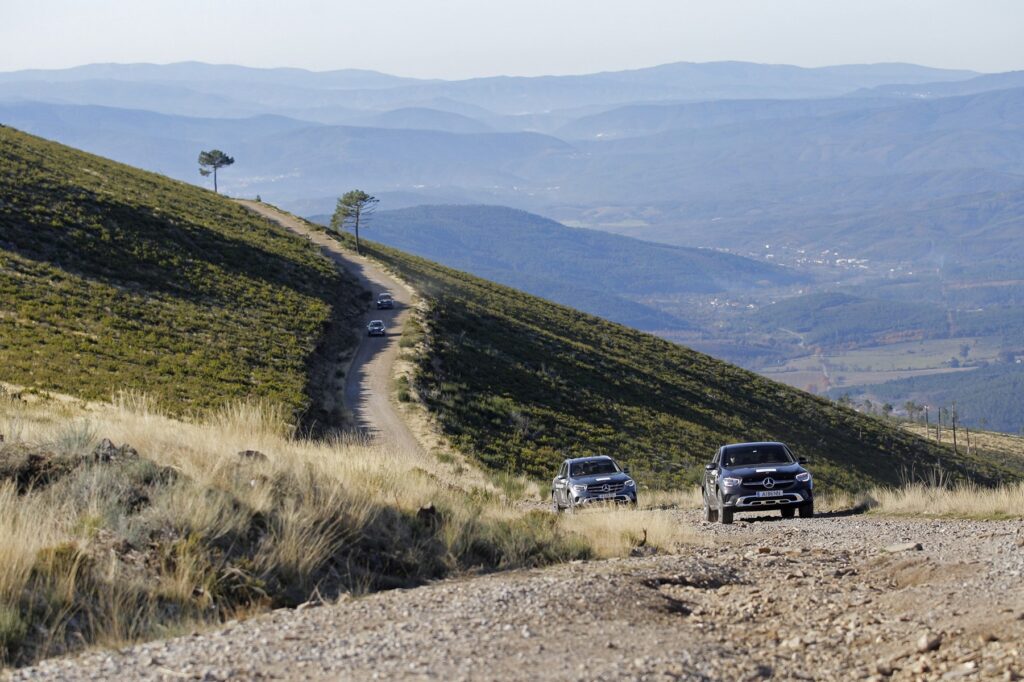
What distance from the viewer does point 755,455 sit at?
20.8 metres

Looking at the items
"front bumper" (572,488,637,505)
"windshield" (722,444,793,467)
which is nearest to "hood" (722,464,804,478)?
"windshield" (722,444,793,467)

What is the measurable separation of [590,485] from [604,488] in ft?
0.93

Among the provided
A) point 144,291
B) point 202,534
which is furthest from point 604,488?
point 144,291

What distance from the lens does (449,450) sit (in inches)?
1362

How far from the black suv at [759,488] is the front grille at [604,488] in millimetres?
3371

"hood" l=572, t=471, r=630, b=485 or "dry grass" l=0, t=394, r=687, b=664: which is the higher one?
"dry grass" l=0, t=394, r=687, b=664

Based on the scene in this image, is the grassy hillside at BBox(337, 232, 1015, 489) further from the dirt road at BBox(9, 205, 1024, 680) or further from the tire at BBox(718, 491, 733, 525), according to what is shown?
the dirt road at BBox(9, 205, 1024, 680)

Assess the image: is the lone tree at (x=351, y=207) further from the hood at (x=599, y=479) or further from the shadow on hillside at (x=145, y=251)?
the hood at (x=599, y=479)

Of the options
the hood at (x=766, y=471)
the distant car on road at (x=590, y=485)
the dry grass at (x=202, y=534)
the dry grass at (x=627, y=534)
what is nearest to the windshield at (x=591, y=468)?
the distant car on road at (x=590, y=485)

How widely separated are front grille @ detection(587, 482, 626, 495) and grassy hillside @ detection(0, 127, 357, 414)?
402 inches

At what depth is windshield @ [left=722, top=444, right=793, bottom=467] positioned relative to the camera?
2061 centimetres

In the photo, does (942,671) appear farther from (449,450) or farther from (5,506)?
(449,450)

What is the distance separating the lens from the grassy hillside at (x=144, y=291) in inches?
1358

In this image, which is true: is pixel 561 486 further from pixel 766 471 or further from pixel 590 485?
pixel 766 471
